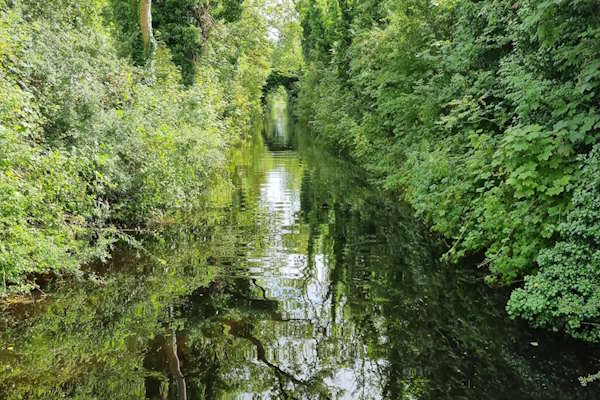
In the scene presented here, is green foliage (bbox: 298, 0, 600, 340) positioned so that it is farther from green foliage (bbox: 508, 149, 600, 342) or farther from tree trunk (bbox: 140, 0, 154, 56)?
tree trunk (bbox: 140, 0, 154, 56)

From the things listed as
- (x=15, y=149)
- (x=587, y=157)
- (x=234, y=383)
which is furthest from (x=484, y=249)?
(x=15, y=149)

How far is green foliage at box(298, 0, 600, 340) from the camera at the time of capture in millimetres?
5812

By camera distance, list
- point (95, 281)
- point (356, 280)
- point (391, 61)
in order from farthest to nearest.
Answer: point (391, 61)
point (356, 280)
point (95, 281)

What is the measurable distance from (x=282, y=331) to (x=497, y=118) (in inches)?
210

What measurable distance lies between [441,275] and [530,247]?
1962 millimetres

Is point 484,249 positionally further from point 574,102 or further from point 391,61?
point 391,61

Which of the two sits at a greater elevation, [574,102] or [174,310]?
[574,102]

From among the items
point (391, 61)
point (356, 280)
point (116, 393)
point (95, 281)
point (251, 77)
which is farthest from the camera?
point (251, 77)

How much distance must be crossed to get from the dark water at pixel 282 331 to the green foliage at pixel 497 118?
3.09 feet

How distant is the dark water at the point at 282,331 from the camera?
466 cm

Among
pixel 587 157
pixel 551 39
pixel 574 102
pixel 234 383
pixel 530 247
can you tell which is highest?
pixel 551 39

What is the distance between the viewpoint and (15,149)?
5836mm

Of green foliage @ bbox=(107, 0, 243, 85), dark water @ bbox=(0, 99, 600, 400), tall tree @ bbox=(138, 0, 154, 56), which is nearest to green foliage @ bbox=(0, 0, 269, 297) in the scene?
dark water @ bbox=(0, 99, 600, 400)

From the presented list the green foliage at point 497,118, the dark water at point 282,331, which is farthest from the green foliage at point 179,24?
the dark water at point 282,331
